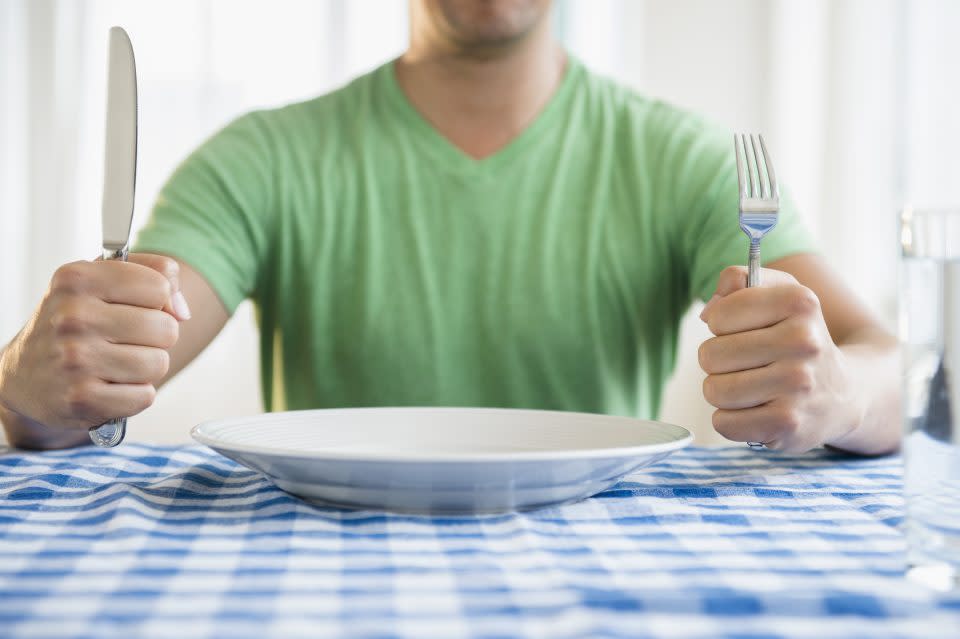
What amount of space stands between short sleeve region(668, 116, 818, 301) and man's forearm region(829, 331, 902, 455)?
231 mm

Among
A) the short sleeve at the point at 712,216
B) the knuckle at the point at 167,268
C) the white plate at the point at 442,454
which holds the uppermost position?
the short sleeve at the point at 712,216

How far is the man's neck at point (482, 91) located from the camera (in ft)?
4.65

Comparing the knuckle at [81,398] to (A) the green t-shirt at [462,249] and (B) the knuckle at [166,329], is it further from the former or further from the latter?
(A) the green t-shirt at [462,249]

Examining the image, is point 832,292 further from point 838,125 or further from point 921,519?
point 838,125

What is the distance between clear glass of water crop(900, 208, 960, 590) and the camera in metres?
0.48

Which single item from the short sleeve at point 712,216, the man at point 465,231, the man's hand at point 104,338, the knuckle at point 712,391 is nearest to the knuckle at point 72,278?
the man's hand at point 104,338

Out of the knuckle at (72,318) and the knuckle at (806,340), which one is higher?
the knuckle at (72,318)

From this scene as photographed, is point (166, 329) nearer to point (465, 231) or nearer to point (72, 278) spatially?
point (72, 278)

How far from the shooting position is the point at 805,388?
0.76m

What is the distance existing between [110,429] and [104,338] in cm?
8

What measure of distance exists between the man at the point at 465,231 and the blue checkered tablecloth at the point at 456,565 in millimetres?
542

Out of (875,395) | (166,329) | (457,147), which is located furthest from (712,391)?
(457,147)

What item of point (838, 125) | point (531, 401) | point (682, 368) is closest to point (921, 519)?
point (531, 401)

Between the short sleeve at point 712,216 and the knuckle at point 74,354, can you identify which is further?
the short sleeve at point 712,216
